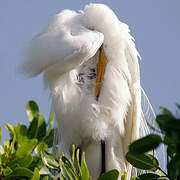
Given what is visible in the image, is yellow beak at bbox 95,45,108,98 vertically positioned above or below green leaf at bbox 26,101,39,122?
above

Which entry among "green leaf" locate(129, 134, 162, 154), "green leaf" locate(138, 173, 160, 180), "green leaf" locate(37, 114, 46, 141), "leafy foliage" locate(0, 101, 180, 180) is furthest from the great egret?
"green leaf" locate(129, 134, 162, 154)

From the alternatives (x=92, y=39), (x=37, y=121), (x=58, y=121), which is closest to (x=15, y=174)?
(x=37, y=121)

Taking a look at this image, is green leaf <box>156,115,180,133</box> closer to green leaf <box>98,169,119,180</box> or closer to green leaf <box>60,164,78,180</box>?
green leaf <box>98,169,119,180</box>

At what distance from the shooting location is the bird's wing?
9.37 feet

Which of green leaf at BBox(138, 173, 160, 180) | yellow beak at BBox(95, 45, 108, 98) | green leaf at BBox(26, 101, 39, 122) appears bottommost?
green leaf at BBox(138, 173, 160, 180)

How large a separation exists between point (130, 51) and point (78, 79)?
1.51 ft

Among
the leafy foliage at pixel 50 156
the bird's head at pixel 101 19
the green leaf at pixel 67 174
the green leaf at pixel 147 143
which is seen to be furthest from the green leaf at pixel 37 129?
the green leaf at pixel 147 143

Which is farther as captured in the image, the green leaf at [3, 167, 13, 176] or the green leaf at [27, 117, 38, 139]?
the green leaf at [27, 117, 38, 139]

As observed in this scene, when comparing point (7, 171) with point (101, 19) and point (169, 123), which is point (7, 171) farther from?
point (101, 19)

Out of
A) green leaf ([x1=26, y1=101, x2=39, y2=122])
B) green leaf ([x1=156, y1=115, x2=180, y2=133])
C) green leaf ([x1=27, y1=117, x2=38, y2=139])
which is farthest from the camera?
green leaf ([x1=26, y1=101, x2=39, y2=122])

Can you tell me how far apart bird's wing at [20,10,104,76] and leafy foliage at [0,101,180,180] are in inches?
13.1

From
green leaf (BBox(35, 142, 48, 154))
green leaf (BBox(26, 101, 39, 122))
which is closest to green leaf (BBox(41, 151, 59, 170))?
green leaf (BBox(35, 142, 48, 154))

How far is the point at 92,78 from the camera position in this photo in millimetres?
3150

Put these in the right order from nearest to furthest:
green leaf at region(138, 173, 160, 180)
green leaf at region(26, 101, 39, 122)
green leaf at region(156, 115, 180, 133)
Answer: green leaf at region(156, 115, 180, 133) → green leaf at region(138, 173, 160, 180) → green leaf at region(26, 101, 39, 122)
